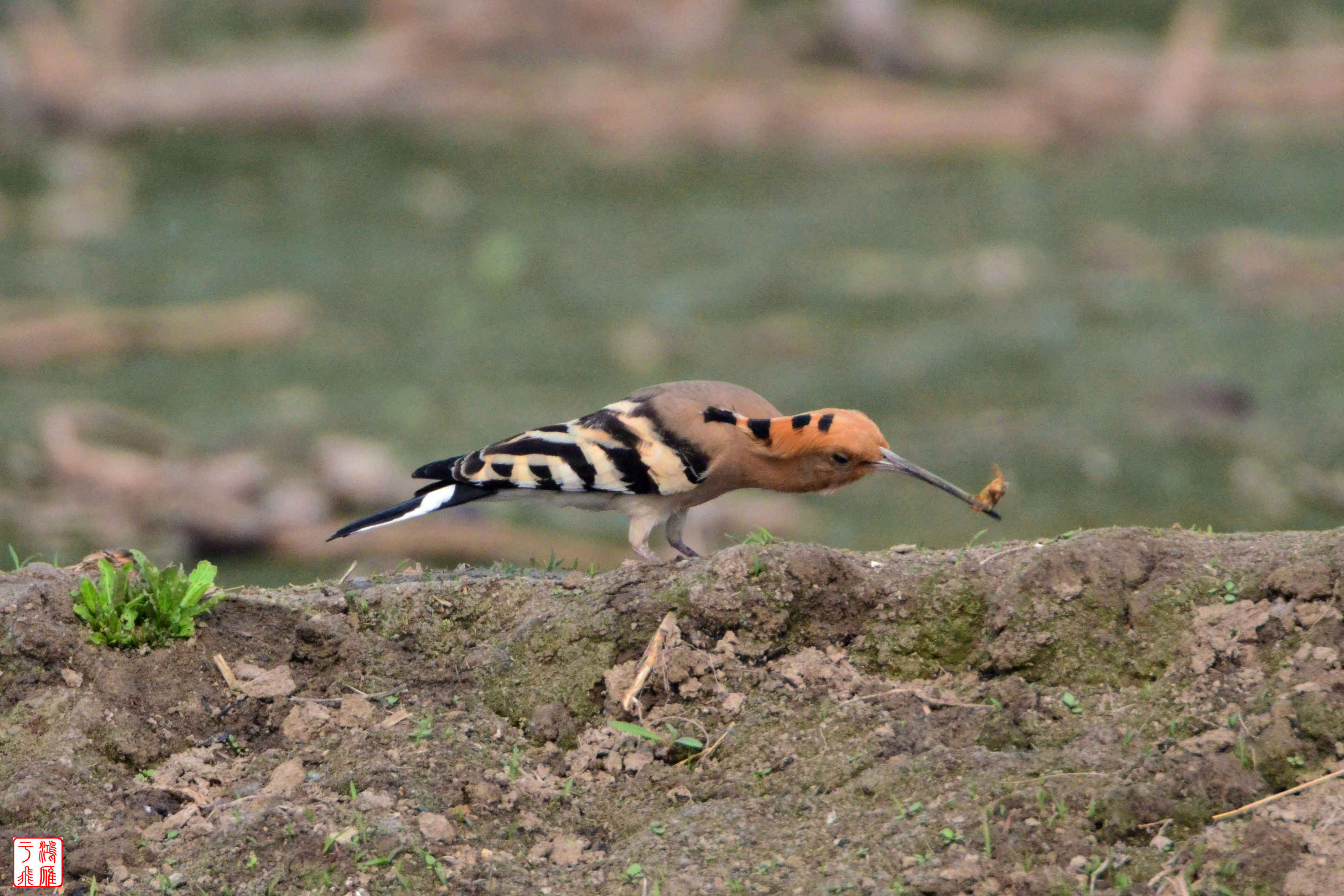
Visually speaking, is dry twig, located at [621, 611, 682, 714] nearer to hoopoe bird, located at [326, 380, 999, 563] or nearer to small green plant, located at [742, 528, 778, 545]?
small green plant, located at [742, 528, 778, 545]

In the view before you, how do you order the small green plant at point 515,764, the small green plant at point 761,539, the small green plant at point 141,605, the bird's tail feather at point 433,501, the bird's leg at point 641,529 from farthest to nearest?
1. the bird's leg at point 641,529
2. the bird's tail feather at point 433,501
3. the small green plant at point 761,539
4. the small green plant at point 141,605
5. the small green plant at point 515,764

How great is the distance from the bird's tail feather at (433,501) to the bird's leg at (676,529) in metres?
0.68

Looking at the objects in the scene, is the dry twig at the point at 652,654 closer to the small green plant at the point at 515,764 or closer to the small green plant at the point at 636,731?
the small green plant at the point at 636,731

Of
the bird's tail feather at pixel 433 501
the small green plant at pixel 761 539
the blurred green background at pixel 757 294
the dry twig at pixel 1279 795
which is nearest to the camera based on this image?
the dry twig at pixel 1279 795

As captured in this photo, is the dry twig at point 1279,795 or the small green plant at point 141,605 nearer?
the dry twig at point 1279,795

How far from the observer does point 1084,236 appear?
57.6ft

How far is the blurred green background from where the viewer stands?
1147cm

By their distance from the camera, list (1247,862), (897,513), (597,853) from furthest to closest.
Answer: (897,513), (597,853), (1247,862)

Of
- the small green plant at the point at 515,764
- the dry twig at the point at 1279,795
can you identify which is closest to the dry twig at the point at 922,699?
the dry twig at the point at 1279,795

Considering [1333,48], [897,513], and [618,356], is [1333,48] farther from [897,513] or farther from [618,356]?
[897,513]

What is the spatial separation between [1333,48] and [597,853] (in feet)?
69.2

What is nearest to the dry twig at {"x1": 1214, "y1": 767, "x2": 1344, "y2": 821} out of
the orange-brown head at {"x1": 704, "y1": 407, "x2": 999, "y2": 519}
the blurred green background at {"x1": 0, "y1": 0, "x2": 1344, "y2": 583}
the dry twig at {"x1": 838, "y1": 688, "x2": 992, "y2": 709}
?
the dry twig at {"x1": 838, "y1": 688, "x2": 992, "y2": 709}

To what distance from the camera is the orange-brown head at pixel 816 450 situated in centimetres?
555

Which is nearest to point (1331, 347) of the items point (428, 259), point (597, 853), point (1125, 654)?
point (428, 259)
